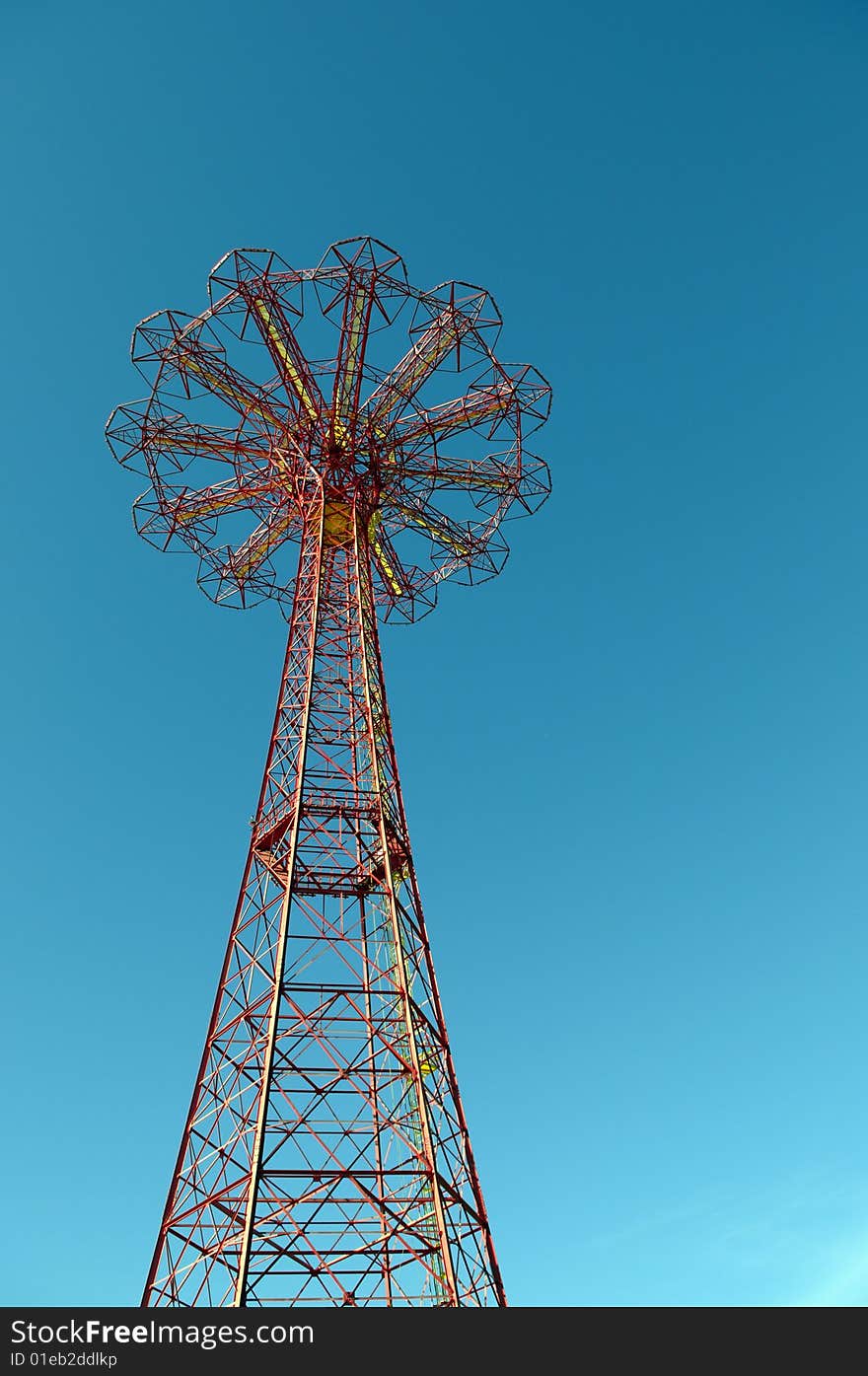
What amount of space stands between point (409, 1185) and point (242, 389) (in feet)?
61.4

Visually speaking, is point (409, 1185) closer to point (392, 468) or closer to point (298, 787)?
point (298, 787)

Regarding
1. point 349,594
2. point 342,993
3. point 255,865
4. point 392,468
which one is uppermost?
point 392,468

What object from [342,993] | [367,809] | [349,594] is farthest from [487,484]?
[342,993]

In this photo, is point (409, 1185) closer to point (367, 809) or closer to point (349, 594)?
point (367, 809)

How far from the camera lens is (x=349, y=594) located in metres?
26.3

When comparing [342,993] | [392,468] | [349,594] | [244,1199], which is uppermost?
[392,468]

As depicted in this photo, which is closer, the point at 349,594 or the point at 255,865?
the point at 255,865
